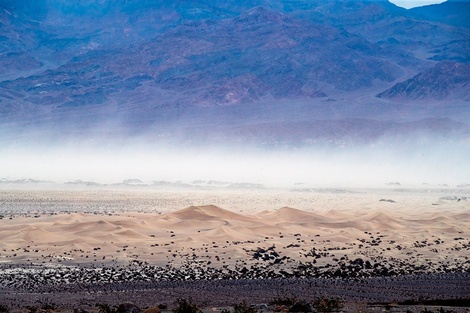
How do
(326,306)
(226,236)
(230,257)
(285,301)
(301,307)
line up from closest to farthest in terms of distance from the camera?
(301,307) → (326,306) → (285,301) → (230,257) → (226,236)

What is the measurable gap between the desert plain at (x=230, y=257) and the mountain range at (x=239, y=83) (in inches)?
3410

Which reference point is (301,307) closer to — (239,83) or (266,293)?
(266,293)

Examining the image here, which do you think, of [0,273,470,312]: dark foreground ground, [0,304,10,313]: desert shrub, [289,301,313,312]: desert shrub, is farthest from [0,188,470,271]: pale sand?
[289,301,313,312]: desert shrub

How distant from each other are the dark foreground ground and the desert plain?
1.2 inches

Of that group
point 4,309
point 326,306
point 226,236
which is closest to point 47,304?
point 4,309

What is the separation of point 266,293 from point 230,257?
5.78 metres

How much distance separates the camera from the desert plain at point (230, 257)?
1916 cm

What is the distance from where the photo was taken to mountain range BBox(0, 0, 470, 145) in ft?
424

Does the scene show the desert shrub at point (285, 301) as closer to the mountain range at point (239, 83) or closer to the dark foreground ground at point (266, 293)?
the dark foreground ground at point (266, 293)

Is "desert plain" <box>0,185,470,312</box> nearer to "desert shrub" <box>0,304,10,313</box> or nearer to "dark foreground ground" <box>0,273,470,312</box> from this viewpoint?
"dark foreground ground" <box>0,273,470,312</box>

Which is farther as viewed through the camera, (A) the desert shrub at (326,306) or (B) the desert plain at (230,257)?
(B) the desert plain at (230,257)

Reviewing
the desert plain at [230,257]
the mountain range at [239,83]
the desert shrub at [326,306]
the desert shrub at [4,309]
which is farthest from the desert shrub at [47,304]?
the mountain range at [239,83]

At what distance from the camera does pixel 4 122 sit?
136 meters

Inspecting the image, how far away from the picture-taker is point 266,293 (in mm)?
19172
